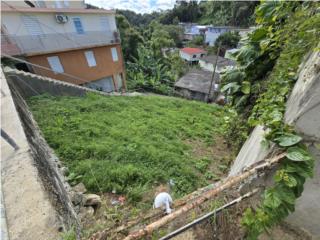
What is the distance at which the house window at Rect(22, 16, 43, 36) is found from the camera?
375 inches

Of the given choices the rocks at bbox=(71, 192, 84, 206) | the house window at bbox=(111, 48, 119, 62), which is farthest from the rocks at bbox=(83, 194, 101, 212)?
the house window at bbox=(111, 48, 119, 62)

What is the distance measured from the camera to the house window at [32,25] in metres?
9.53

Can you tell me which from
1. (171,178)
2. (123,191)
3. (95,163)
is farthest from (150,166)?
(95,163)

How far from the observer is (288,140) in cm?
128

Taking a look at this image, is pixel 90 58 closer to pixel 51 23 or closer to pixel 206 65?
pixel 51 23

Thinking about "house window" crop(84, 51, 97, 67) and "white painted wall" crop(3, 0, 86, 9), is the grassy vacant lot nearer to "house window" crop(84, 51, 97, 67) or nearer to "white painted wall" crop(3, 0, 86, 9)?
"house window" crop(84, 51, 97, 67)

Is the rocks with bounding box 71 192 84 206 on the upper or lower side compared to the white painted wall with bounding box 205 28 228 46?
upper

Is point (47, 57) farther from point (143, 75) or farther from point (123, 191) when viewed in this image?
point (123, 191)

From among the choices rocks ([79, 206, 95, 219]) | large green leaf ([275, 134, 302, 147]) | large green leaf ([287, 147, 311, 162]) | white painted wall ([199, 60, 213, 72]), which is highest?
large green leaf ([275, 134, 302, 147])

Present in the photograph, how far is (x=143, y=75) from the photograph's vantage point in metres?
17.3

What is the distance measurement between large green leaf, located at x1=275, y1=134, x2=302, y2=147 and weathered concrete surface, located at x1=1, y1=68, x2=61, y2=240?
5.74 ft

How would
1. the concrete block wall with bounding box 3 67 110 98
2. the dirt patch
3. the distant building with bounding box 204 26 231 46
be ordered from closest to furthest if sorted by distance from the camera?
1. the dirt patch
2. the concrete block wall with bounding box 3 67 110 98
3. the distant building with bounding box 204 26 231 46

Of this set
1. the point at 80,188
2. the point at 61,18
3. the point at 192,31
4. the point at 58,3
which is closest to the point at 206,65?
the point at 58,3

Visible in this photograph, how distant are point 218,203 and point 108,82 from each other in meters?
13.5
